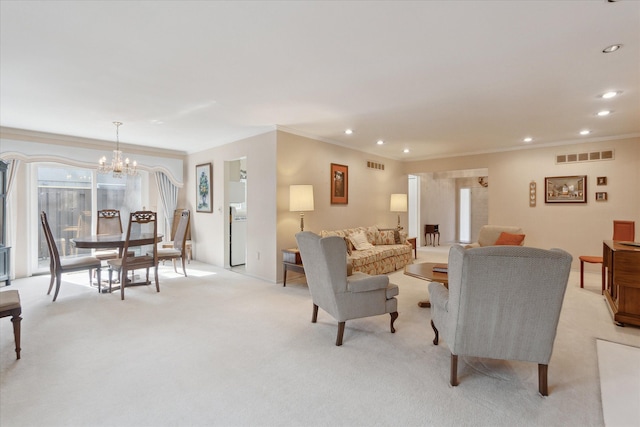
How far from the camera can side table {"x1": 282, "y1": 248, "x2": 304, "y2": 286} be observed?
4651 mm

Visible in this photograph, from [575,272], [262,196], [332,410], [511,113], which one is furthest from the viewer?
[575,272]

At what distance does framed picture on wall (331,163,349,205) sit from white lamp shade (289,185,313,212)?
111cm

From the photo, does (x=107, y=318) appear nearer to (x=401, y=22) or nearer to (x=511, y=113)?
(x=401, y=22)

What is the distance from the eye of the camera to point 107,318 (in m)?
3.44

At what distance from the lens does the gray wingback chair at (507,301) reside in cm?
193

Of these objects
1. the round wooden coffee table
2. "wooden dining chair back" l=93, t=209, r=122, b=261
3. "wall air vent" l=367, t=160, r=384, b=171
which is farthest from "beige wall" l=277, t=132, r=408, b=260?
"wooden dining chair back" l=93, t=209, r=122, b=261

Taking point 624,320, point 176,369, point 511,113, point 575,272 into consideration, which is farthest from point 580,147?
point 176,369

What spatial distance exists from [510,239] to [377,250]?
2.24 m

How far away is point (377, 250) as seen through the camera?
5.53 metres

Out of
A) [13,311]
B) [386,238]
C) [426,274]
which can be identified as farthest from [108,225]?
[426,274]

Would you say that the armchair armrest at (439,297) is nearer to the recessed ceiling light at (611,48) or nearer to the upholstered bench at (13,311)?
the recessed ceiling light at (611,48)

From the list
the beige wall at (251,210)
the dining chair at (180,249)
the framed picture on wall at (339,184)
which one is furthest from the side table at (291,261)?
the dining chair at (180,249)

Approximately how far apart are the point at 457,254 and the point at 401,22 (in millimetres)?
1616

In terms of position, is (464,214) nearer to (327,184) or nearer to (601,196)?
(601,196)
